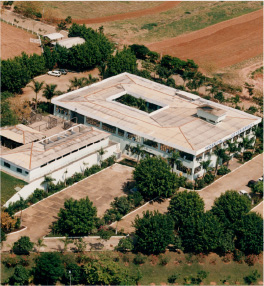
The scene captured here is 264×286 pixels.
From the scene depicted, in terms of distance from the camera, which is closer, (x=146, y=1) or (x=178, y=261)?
(x=178, y=261)

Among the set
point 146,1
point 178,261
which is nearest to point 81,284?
point 178,261

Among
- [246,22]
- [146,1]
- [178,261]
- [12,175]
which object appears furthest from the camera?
[146,1]

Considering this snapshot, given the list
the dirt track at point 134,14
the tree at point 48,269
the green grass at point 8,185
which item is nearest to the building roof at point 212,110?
the green grass at point 8,185

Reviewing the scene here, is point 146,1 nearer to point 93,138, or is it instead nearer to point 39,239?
Answer: point 93,138

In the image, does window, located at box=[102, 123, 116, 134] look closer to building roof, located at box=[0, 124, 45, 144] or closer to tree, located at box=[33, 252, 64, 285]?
building roof, located at box=[0, 124, 45, 144]

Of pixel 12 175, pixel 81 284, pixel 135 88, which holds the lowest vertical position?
pixel 81 284

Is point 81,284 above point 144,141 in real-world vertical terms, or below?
below

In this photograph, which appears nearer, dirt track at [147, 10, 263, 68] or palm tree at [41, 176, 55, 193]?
palm tree at [41, 176, 55, 193]

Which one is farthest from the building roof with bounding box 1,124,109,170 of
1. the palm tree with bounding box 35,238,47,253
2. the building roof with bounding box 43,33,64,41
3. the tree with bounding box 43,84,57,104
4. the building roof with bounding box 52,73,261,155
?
the building roof with bounding box 43,33,64,41
